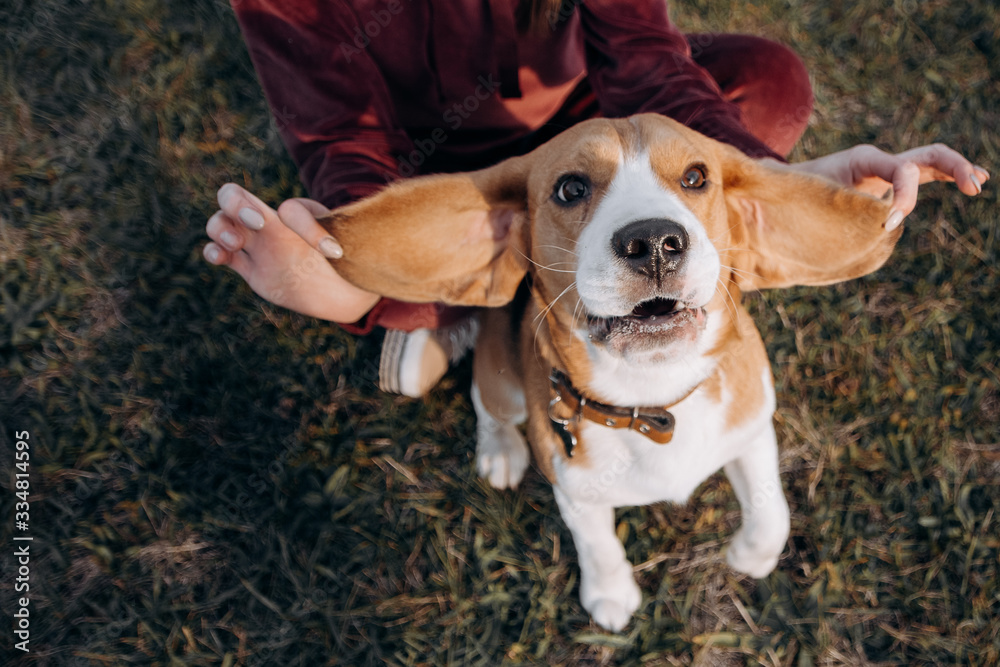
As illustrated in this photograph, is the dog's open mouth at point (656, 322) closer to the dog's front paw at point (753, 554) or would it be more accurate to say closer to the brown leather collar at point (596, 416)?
the brown leather collar at point (596, 416)

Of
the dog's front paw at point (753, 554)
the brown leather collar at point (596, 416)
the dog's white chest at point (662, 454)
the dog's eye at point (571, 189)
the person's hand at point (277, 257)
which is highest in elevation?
the dog's eye at point (571, 189)

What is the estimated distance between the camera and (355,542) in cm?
346

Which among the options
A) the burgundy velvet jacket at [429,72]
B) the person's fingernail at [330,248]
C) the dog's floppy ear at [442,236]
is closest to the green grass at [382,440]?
the burgundy velvet jacket at [429,72]

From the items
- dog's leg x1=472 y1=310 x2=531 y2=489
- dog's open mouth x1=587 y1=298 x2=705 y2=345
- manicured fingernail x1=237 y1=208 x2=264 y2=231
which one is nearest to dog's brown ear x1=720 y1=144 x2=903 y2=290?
dog's open mouth x1=587 y1=298 x2=705 y2=345

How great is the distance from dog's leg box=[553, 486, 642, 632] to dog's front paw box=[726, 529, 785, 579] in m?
0.46

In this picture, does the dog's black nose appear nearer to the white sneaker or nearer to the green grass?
the white sneaker

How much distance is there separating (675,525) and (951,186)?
7.93 ft

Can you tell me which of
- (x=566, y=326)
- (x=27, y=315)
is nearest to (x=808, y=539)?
(x=566, y=326)

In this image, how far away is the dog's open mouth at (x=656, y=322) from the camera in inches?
81.5

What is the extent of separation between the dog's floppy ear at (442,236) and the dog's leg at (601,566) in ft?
2.94

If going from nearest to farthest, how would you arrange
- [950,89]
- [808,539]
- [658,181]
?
[658,181] < [808,539] < [950,89]

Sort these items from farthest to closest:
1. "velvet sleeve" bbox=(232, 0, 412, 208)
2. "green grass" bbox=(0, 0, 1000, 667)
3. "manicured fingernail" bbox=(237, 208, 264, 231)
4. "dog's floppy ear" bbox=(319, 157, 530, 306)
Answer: "green grass" bbox=(0, 0, 1000, 667) < "velvet sleeve" bbox=(232, 0, 412, 208) < "manicured fingernail" bbox=(237, 208, 264, 231) < "dog's floppy ear" bbox=(319, 157, 530, 306)

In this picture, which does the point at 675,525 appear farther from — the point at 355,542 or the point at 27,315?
the point at 27,315

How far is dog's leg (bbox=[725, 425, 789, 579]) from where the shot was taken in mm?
2734
